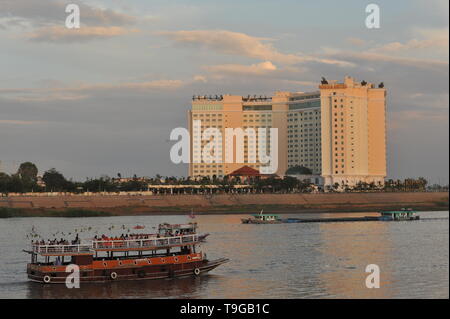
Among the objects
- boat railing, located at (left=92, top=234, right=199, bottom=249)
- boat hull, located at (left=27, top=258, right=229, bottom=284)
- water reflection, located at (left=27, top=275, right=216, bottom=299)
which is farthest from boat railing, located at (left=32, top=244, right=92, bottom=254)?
water reflection, located at (left=27, top=275, right=216, bottom=299)

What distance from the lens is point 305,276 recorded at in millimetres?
74625

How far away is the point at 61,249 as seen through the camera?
7006 centimetres

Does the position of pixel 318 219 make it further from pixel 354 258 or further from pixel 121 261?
pixel 121 261

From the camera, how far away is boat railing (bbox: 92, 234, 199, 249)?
71125 mm

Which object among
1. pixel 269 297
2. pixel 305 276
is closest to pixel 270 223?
pixel 305 276

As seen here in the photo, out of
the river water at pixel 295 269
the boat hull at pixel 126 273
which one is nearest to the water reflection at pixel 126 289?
the river water at pixel 295 269

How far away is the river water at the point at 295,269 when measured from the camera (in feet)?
215

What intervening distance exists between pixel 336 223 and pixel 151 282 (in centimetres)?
9416

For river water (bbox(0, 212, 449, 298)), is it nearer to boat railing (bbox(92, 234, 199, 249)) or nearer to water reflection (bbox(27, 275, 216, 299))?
water reflection (bbox(27, 275, 216, 299))

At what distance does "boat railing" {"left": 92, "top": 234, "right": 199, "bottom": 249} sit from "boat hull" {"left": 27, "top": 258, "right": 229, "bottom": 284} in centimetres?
193
